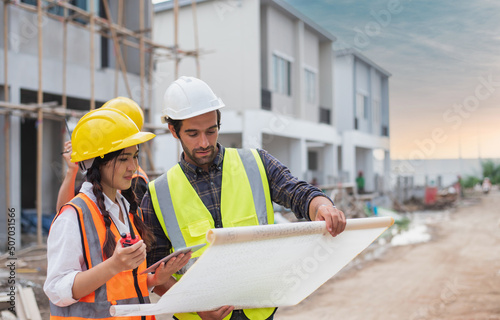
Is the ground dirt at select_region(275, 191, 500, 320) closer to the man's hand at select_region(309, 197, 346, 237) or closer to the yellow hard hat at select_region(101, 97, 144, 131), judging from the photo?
the yellow hard hat at select_region(101, 97, 144, 131)

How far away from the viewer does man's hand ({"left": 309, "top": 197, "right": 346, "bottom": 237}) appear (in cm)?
177

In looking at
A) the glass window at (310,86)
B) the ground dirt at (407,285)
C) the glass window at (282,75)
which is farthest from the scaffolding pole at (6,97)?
the glass window at (310,86)

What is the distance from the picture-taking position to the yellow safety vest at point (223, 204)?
1969 mm

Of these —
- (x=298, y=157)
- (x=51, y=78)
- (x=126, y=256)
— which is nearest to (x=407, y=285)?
(x=126, y=256)

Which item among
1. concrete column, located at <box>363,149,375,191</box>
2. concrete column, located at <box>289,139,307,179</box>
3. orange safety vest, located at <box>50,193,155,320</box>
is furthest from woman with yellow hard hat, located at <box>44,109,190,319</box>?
concrete column, located at <box>363,149,375,191</box>

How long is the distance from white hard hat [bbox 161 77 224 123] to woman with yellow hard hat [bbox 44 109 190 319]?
0.73 feet

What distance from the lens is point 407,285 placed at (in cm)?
725

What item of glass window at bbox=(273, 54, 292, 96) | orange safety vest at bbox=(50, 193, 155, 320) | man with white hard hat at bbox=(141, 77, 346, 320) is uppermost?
glass window at bbox=(273, 54, 292, 96)

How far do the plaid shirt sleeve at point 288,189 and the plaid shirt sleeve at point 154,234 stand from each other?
0.51m

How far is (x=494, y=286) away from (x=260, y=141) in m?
8.94

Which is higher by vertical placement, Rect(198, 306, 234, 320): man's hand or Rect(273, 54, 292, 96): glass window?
Rect(273, 54, 292, 96): glass window

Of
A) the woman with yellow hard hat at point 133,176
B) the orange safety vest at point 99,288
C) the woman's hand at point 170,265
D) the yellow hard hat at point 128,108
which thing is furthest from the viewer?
the yellow hard hat at point 128,108

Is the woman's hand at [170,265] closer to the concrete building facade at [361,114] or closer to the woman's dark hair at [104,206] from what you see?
the woman's dark hair at [104,206]

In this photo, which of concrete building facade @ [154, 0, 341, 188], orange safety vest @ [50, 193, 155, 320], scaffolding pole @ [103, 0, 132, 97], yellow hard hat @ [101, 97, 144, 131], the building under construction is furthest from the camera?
concrete building facade @ [154, 0, 341, 188]
